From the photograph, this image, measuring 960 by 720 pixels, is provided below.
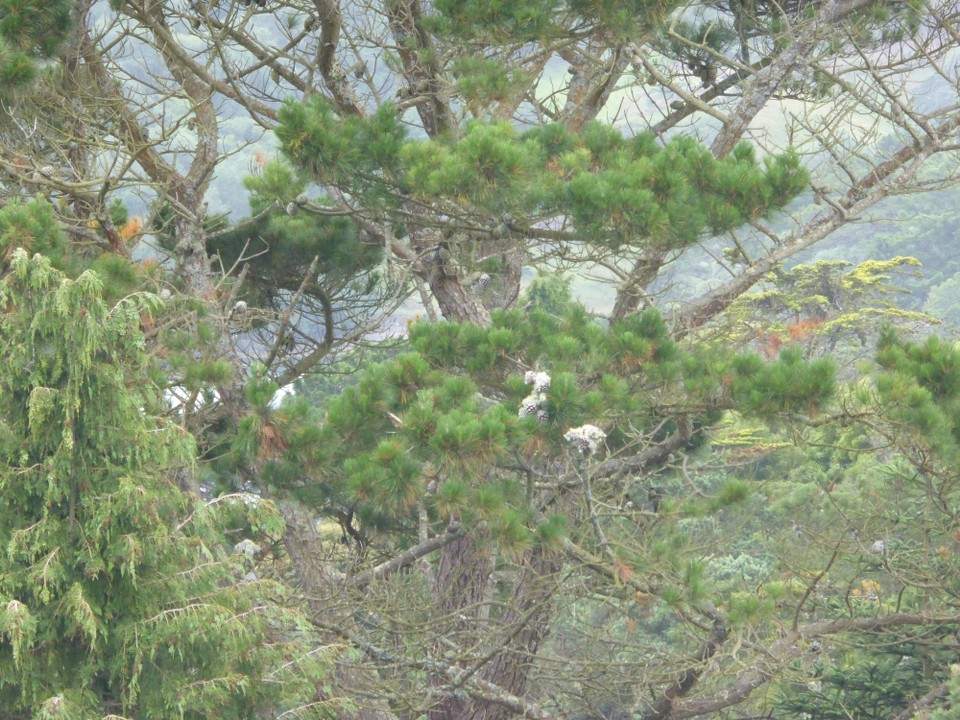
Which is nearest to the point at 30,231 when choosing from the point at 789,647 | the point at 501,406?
the point at 501,406

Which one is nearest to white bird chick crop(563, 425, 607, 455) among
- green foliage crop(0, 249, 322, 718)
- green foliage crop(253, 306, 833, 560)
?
green foliage crop(253, 306, 833, 560)

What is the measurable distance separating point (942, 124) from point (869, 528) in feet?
9.05

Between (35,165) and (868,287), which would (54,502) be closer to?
(35,165)

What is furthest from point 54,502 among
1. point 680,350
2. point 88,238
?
point 680,350

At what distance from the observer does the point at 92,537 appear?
13.9ft

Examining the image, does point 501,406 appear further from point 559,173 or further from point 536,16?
point 536,16

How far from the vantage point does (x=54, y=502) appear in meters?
4.30

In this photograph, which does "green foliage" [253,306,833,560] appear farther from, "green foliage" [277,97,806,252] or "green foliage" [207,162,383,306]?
"green foliage" [207,162,383,306]

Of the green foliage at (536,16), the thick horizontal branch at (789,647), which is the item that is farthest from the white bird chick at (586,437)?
the green foliage at (536,16)

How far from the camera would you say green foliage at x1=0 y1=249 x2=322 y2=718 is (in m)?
4.17

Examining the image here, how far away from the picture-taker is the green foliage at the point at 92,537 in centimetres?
417

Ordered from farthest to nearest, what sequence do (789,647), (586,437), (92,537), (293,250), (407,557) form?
(293,250)
(407,557)
(789,647)
(586,437)
(92,537)

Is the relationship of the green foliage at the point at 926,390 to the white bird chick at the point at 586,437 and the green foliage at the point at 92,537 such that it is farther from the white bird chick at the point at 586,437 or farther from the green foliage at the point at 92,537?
the green foliage at the point at 92,537

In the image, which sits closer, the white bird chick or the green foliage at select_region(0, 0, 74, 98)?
the white bird chick
